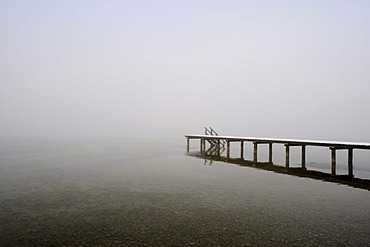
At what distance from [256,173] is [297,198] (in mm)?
8706

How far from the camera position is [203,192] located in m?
16.4

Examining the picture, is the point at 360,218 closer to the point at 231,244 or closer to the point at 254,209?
the point at 254,209

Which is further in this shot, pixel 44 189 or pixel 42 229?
pixel 44 189

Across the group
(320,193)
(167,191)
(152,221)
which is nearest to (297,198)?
(320,193)

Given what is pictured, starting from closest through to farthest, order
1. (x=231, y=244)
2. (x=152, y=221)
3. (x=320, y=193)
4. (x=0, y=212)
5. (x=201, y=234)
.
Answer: (x=231, y=244) → (x=201, y=234) → (x=152, y=221) → (x=0, y=212) → (x=320, y=193)

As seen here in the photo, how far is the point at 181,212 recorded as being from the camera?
→ 12.3 metres

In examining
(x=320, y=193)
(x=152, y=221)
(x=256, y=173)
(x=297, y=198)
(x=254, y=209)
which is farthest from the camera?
(x=256, y=173)

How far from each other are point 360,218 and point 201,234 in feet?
22.3

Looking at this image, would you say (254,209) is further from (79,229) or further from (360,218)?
(79,229)

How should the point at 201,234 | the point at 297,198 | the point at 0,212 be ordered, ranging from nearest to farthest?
1. the point at 201,234
2. the point at 0,212
3. the point at 297,198

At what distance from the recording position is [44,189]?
1694 cm

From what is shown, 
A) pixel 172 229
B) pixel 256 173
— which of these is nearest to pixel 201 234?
pixel 172 229

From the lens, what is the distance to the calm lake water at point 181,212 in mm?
9195

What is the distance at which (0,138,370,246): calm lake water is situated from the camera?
9.20 metres
